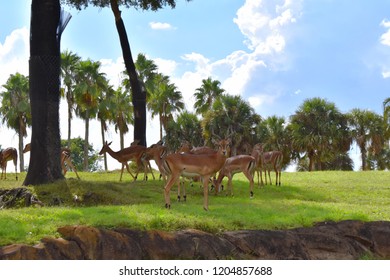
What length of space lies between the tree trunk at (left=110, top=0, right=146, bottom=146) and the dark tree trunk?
596 centimetres

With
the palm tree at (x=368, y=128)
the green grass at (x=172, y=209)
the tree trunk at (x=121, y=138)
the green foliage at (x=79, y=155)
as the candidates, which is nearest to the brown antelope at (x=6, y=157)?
the green grass at (x=172, y=209)

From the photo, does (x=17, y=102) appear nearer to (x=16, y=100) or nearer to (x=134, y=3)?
(x=16, y=100)

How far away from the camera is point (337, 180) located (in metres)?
27.8

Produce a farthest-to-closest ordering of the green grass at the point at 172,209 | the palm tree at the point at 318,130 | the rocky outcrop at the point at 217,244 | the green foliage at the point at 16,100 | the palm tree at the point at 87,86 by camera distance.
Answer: the green foliage at the point at 16,100 < the palm tree at the point at 87,86 < the palm tree at the point at 318,130 < the green grass at the point at 172,209 < the rocky outcrop at the point at 217,244

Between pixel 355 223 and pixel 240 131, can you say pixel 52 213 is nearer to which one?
pixel 355 223

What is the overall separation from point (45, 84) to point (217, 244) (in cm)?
1290

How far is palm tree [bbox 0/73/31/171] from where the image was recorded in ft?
163

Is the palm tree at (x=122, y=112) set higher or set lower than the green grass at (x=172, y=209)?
higher

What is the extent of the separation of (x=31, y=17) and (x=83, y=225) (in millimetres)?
13696

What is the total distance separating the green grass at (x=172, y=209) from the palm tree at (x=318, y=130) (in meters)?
18.8

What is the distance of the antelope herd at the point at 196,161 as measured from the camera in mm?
14500

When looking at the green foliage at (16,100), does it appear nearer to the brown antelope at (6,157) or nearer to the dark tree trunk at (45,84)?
the brown antelope at (6,157)

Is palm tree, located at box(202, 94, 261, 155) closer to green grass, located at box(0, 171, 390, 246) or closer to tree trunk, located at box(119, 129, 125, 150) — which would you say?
tree trunk, located at box(119, 129, 125, 150)
